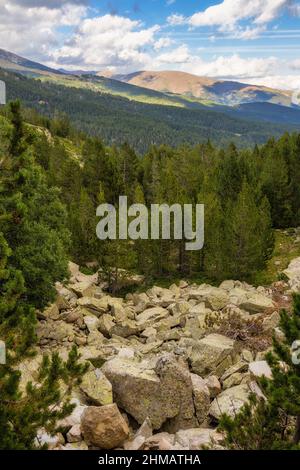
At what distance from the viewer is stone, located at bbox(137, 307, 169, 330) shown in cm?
2927

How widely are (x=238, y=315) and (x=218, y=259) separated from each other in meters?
18.6

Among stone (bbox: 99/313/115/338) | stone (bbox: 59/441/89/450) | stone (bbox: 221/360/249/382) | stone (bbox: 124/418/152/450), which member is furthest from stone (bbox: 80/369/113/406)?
stone (bbox: 99/313/115/338)

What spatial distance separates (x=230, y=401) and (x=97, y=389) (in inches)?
206

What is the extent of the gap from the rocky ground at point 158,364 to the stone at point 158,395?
36 millimetres

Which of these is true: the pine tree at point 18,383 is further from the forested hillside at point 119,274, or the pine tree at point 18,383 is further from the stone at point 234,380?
the stone at point 234,380

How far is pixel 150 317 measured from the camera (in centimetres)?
3073

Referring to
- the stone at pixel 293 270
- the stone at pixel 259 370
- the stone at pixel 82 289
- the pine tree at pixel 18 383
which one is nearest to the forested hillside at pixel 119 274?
the pine tree at pixel 18 383

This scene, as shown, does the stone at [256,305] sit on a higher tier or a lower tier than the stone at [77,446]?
lower

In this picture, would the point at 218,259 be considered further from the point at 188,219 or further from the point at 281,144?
the point at 281,144

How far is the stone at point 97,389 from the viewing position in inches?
593

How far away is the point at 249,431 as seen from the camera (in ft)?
36.3

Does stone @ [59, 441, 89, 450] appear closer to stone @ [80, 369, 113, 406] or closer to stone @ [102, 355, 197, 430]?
stone @ [80, 369, 113, 406]

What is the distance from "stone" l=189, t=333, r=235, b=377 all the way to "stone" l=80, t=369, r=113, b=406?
5.28 m
